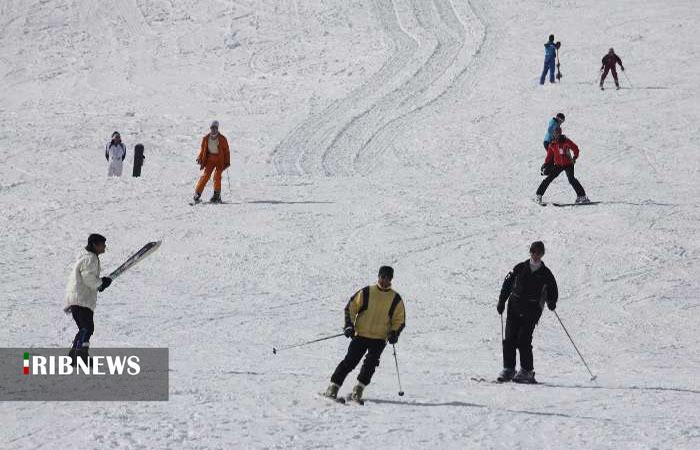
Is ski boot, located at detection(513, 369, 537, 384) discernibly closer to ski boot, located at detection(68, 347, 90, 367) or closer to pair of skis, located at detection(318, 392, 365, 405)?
pair of skis, located at detection(318, 392, 365, 405)

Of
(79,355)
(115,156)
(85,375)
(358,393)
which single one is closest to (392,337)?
(358,393)

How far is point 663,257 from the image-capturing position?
49.6 feet

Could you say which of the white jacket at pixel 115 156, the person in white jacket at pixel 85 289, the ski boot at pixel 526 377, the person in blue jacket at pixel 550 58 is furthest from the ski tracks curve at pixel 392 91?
the person in white jacket at pixel 85 289

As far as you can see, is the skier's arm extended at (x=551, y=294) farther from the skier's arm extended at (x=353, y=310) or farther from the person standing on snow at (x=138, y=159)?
the person standing on snow at (x=138, y=159)

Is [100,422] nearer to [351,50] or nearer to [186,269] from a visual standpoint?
[186,269]

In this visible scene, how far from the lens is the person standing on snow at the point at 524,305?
10.1 metres

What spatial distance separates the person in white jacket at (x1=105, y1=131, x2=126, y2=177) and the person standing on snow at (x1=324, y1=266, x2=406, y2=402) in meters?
12.7

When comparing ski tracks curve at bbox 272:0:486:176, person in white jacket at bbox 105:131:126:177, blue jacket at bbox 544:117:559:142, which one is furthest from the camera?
ski tracks curve at bbox 272:0:486:176

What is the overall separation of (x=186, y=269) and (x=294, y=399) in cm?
587

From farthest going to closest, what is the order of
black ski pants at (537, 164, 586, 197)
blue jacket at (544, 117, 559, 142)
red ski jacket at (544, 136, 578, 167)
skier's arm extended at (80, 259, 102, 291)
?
blue jacket at (544, 117, 559, 142) < black ski pants at (537, 164, 586, 197) < red ski jacket at (544, 136, 578, 167) < skier's arm extended at (80, 259, 102, 291)

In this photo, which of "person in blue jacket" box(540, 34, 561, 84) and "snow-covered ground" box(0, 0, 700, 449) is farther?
"person in blue jacket" box(540, 34, 561, 84)

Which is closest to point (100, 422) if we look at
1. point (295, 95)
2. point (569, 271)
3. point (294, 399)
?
point (294, 399)

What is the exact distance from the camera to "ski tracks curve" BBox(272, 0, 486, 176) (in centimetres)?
2191

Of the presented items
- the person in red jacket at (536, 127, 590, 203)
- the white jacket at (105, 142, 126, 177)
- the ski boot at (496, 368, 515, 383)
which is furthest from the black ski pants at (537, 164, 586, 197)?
the white jacket at (105, 142, 126, 177)
